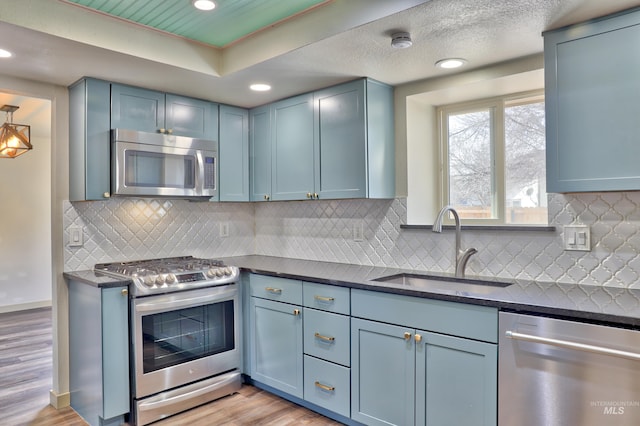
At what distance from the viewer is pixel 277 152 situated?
3.31 meters

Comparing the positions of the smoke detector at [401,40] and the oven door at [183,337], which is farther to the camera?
the oven door at [183,337]

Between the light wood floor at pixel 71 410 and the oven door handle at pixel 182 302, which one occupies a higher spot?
the oven door handle at pixel 182 302

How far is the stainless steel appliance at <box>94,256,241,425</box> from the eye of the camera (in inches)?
100

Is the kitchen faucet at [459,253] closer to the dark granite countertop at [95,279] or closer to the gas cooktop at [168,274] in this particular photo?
the gas cooktop at [168,274]

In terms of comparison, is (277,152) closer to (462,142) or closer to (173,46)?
(173,46)

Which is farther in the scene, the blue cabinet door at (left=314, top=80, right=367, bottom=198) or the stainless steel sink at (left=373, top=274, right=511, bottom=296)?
the blue cabinet door at (left=314, top=80, right=367, bottom=198)

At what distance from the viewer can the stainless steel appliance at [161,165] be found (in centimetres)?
272

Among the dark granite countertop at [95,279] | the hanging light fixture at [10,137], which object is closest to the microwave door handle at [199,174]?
the dark granite countertop at [95,279]

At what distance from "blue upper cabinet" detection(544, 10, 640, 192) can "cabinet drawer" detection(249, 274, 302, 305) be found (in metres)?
1.52

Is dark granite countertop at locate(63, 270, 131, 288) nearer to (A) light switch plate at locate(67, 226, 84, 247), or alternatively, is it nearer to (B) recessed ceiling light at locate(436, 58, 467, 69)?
(A) light switch plate at locate(67, 226, 84, 247)

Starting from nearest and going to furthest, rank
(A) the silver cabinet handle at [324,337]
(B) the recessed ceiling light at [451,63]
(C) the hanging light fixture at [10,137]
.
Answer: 1. (B) the recessed ceiling light at [451,63]
2. (A) the silver cabinet handle at [324,337]
3. (C) the hanging light fixture at [10,137]

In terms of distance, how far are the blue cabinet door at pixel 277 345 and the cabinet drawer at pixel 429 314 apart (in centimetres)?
53

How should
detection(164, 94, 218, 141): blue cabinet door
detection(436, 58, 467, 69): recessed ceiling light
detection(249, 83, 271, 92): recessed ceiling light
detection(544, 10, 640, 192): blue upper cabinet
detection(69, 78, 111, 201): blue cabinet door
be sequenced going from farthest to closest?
detection(164, 94, 218, 141): blue cabinet door < detection(249, 83, 271, 92): recessed ceiling light < detection(69, 78, 111, 201): blue cabinet door < detection(436, 58, 467, 69): recessed ceiling light < detection(544, 10, 640, 192): blue upper cabinet

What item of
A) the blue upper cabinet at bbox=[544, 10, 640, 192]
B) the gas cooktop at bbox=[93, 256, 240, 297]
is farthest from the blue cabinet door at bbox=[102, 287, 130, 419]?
the blue upper cabinet at bbox=[544, 10, 640, 192]
